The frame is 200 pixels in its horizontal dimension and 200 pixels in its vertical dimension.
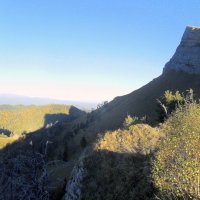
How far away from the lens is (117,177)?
103 ft

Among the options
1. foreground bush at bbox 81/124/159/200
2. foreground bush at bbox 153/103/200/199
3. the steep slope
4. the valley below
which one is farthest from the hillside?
foreground bush at bbox 153/103/200/199

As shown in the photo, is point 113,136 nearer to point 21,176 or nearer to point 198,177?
point 21,176

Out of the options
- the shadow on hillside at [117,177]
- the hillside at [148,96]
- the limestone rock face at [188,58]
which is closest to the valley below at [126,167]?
the shadow on hillside at [117,177]

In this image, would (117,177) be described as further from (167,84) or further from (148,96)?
(167,84)

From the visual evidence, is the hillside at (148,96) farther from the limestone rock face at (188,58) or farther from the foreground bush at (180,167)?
the foreground bush at (180,167)

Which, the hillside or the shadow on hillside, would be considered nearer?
the shadow on hillside

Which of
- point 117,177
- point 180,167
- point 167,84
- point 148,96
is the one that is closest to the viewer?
point 180,167

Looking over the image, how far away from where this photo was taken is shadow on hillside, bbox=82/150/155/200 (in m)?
29.2

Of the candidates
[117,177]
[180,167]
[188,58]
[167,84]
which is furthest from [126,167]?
[188,58]

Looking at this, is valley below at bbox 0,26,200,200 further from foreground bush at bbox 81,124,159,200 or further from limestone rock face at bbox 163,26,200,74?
limestone rock face at bbox 163,26,200,74

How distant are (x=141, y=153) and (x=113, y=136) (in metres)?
4.14

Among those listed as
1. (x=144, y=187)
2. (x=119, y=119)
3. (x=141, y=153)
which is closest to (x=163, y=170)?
(x=144, y=187)

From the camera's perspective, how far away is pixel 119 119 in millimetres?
167500

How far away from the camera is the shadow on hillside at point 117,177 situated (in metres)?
29.2
